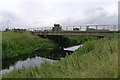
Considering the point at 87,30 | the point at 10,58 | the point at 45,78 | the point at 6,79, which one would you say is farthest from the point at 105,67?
the point at 87,30

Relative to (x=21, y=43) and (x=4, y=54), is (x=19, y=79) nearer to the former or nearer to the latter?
(x=4, y=54)

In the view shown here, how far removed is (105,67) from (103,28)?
30299 millimetres

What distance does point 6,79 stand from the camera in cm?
815

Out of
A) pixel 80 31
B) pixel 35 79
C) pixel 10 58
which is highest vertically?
pixel 80 31

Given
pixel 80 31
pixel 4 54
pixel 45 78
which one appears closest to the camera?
pixel 45 78

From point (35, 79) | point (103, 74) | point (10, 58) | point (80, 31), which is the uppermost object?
point (80, 31)

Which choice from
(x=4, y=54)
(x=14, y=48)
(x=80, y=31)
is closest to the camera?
(x=4, y=54)

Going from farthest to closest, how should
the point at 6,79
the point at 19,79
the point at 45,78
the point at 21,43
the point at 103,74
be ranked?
the point at 21,43 → the point at 6,79 → the point at 19,79 → the point at 45,78 → the point at 103,74

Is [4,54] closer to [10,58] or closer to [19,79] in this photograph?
[10,58]

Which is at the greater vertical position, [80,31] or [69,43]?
[80,31]

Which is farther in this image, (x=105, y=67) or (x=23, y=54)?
(x=23, y=54)

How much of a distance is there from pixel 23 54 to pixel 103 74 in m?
25.8

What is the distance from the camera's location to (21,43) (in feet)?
110

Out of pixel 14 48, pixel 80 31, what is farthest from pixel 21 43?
pixel 80 31
